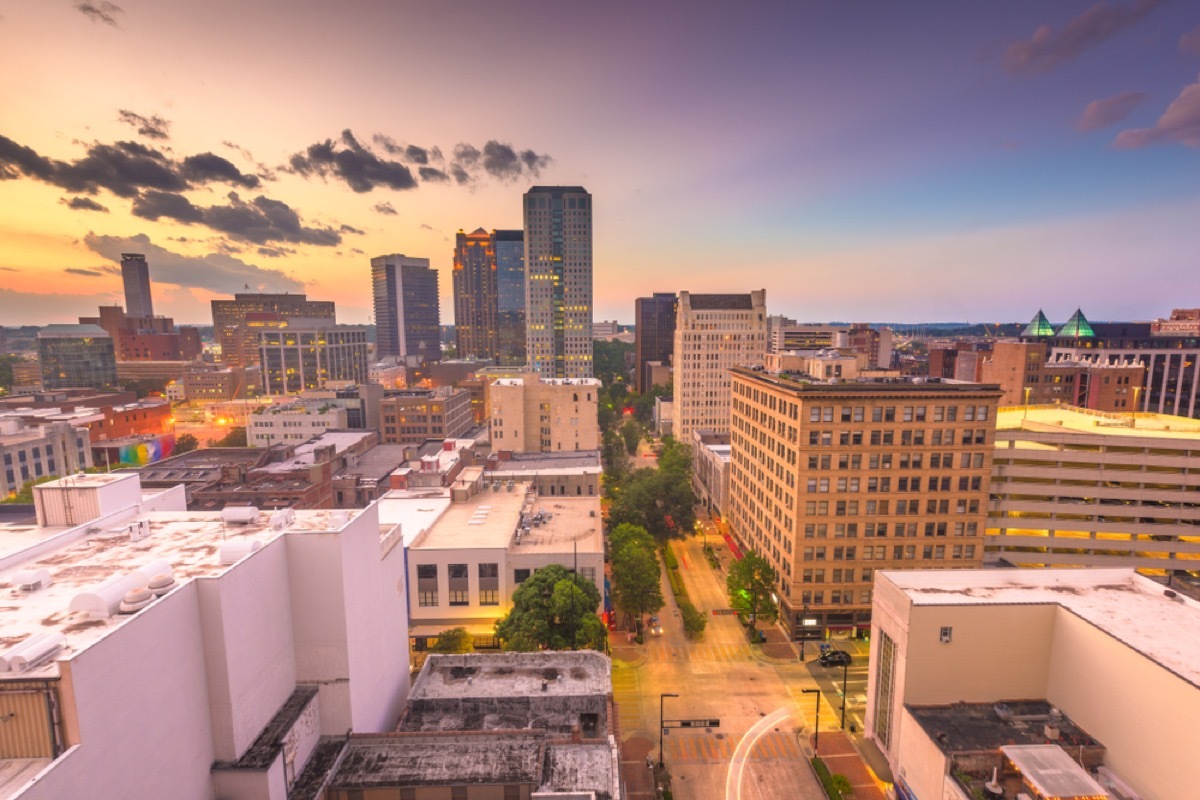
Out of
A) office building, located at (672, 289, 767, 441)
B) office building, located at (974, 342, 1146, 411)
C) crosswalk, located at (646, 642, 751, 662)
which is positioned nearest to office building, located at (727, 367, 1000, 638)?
crosswalk, located at (646, 642, 751, 662)

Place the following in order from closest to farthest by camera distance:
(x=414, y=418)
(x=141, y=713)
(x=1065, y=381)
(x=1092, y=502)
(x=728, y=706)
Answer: (x=141, y=713), (x=728, y=706), (x=1092, y=502), (x=1065, y=381), (x=414, y=418)

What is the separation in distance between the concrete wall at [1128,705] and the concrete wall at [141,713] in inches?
2257

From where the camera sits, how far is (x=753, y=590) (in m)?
74.2

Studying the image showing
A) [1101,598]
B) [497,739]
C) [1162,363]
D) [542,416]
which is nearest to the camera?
[497,739]

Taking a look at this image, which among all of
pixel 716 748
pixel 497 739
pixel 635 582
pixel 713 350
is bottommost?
pixel 716 748

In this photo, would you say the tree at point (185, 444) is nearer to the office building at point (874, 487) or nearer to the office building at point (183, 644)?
the office building at point (183, 644)

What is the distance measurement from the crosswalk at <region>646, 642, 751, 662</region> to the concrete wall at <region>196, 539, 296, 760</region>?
4535cm

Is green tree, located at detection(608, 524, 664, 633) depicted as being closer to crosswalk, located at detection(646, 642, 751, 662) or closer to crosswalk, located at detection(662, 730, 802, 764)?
crosswalk, located at detection(646, 642, 751, 662)

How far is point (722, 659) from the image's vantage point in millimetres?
69500

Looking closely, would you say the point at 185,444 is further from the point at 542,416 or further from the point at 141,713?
the point at 141,713

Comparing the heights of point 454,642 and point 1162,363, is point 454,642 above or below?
below

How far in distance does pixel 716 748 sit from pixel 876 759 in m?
14.2

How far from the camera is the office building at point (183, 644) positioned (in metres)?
23.0

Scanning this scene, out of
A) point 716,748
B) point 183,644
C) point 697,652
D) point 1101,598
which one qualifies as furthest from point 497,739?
point 1101,598
